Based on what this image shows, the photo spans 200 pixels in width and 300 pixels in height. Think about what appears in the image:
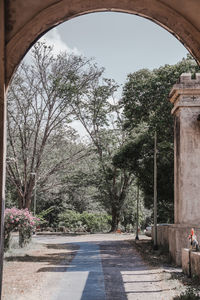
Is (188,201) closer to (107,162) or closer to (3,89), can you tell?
(3,89)

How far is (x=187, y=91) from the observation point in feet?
53.5

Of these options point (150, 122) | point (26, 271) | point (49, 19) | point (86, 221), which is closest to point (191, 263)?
point (26, 271)

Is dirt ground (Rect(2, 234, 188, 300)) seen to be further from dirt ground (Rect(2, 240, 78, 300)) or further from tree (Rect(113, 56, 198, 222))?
tree (Rect(113, 56, 198, 222))

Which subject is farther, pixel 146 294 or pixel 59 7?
pixel 146 294

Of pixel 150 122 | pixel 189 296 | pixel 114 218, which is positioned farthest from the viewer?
pixel 114 218

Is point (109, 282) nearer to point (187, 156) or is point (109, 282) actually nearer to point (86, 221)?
point (187, 156)

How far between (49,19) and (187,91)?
37.9ft

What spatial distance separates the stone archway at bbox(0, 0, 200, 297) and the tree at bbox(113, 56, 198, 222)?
59.3 feet

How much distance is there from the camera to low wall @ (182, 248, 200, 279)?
460 inches

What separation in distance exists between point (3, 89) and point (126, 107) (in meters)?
21.0

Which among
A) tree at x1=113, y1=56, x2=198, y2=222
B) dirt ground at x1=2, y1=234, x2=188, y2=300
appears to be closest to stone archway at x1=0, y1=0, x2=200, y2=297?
dirt ground at x1=2, y1=234, x2=188, y2=300

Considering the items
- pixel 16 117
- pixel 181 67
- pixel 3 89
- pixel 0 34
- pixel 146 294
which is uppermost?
pixel 181 67

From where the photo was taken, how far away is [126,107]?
2588cm

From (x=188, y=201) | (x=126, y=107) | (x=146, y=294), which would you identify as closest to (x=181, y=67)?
(x=126, y=107)
